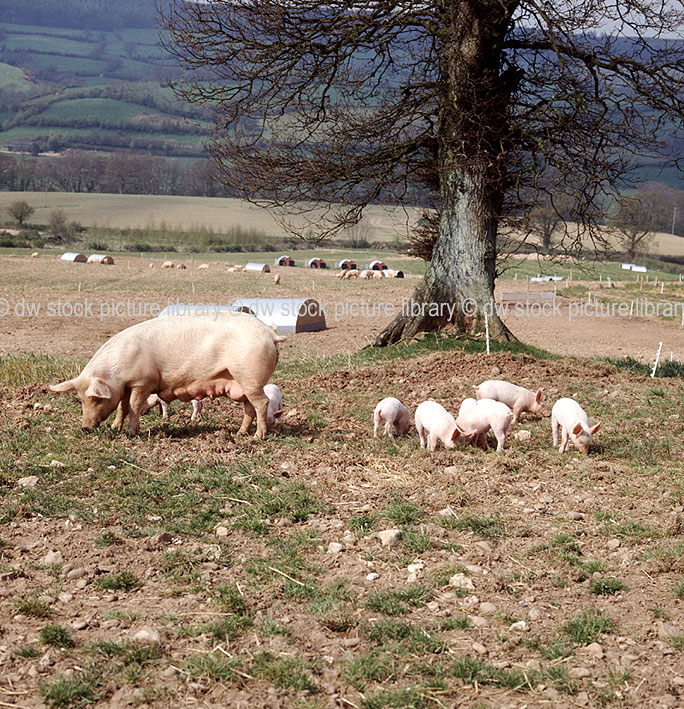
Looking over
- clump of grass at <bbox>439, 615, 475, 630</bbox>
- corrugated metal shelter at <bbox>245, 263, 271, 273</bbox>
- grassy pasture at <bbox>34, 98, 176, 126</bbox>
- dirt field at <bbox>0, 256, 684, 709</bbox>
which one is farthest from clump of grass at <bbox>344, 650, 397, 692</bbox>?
grassy pasture at <bbox>34, 98, 176, 126</bbox>

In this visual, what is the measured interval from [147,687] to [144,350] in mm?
4086

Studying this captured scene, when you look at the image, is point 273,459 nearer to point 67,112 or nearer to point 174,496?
point 174,496

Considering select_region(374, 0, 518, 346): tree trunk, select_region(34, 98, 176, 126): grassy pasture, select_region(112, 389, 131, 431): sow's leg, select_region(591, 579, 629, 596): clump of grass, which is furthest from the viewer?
select_region(34, 98, 176, 126): grassy pasture

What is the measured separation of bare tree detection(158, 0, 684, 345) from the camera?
40.5 feet

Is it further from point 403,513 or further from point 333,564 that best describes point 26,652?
point 403,513

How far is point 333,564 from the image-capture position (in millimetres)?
4777

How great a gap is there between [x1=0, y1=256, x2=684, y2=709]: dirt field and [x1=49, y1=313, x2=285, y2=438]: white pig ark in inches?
13.2

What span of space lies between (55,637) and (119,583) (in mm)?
651

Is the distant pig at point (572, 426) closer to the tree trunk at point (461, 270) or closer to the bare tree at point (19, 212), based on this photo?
the tree trunk at point (461, 270)

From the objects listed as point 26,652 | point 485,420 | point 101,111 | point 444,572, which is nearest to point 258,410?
point 485,420

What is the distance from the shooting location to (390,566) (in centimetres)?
476

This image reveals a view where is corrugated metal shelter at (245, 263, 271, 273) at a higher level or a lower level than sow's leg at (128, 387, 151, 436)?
higher

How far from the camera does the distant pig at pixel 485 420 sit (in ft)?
23.5

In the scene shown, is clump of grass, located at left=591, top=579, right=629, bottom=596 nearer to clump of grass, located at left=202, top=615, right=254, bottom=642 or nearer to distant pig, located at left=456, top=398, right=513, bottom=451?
clump of grass, located at left=202, top=615, right=254, bottom=642
